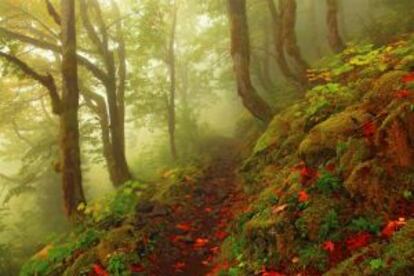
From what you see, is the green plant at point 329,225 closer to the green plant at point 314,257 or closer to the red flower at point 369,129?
the green plant at point 314,257

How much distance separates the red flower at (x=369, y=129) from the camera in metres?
7.07

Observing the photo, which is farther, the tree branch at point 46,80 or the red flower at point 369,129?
the tree branch at point 46,80

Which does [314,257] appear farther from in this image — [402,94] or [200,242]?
[200,242]

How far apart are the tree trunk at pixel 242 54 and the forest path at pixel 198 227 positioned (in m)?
2.46

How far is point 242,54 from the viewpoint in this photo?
1491 cm

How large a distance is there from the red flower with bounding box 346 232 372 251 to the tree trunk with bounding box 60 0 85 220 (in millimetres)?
8392

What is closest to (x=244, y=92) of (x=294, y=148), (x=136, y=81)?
(x=294, y=148)

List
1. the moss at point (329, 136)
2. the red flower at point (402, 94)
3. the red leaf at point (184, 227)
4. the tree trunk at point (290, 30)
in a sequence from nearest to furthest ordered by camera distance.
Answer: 1. the red flower at point (402, 94)
2. the moss at point (329, 136)
3. the red leaf at point (184, 227)
4. the tree trunk at point (290, 30)

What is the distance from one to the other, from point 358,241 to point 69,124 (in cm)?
885

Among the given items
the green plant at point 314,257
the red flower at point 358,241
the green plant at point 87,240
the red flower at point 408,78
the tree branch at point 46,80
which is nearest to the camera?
the red flower at point 358,241

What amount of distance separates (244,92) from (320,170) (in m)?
7.82

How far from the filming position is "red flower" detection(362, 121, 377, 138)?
Answer: 23.2 ft

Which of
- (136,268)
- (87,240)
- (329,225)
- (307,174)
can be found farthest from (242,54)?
(329,225)

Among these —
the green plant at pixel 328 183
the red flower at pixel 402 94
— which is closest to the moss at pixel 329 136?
the red flower at pixel 402 94
